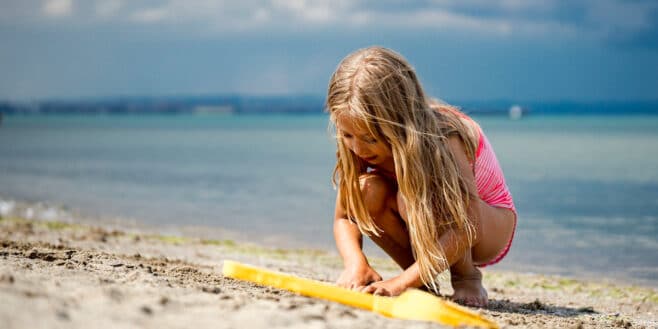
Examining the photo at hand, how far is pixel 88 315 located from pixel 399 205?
4.97 ft

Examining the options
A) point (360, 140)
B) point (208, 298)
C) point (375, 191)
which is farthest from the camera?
point (375, 191)

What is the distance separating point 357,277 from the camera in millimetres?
3246

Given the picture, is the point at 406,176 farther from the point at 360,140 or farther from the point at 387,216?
the point at 387,216

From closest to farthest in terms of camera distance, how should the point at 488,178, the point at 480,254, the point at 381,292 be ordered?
the point at 381,292 < the point at 488,178 < the point at 480,254

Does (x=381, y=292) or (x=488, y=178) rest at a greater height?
(x=488, y=178)

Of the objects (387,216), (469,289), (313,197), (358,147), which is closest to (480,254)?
(469,289)

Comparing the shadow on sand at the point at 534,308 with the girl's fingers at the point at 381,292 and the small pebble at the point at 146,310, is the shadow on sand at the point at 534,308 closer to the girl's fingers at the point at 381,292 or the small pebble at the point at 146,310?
the girl's fingers at the point at 381,292

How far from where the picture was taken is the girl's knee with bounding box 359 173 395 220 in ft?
11.1

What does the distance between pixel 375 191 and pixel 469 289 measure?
27.4 inches

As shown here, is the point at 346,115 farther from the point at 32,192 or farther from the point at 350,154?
the point at 32,192

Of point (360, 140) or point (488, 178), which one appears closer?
point (360, 140)

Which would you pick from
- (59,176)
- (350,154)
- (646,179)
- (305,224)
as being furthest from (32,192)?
(646,179)

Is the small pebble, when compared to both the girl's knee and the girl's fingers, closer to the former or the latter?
the girl's fingers

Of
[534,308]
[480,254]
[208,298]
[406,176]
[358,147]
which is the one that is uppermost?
[358,147]
